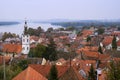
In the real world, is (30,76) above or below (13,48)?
above

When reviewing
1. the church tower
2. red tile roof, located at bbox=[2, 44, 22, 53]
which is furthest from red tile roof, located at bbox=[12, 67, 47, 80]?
red tile roof, located at bbox=[2, 44, 22, 53]

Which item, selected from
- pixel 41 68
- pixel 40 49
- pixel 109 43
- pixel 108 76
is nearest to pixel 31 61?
pixel 40 49

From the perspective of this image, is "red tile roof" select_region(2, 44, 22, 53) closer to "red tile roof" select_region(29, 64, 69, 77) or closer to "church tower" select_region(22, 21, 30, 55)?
"church tower" select_region(22, 21, 30, 55)

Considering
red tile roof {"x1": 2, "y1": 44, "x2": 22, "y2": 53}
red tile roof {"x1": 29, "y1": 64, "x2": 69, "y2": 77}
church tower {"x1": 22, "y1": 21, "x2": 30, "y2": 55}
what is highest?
red tile roof {"x1": 29, "y1": 64, "x2": 69, "y2": 77}

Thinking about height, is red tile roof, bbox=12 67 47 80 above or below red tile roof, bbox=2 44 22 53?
above

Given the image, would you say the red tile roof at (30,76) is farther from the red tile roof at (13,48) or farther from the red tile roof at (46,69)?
the red tile roof at (13,48)

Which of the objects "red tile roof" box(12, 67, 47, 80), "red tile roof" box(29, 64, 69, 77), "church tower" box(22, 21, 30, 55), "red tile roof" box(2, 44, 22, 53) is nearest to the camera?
"red tile roof" box(12, 67, 47, 80)

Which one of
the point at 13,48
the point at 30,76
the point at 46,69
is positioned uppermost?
the point at 30,76

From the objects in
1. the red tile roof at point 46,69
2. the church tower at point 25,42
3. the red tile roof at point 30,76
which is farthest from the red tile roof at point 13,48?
the red tile roof at point 30,76

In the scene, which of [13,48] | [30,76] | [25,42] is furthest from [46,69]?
[13,48]

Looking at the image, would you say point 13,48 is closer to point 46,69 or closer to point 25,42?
point 25,42

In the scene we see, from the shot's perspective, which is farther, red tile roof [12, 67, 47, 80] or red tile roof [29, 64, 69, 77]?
red tile roof [29, 64, 69, 77]

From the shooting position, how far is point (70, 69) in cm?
2030

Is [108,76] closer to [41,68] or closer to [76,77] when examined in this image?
[76,77]
